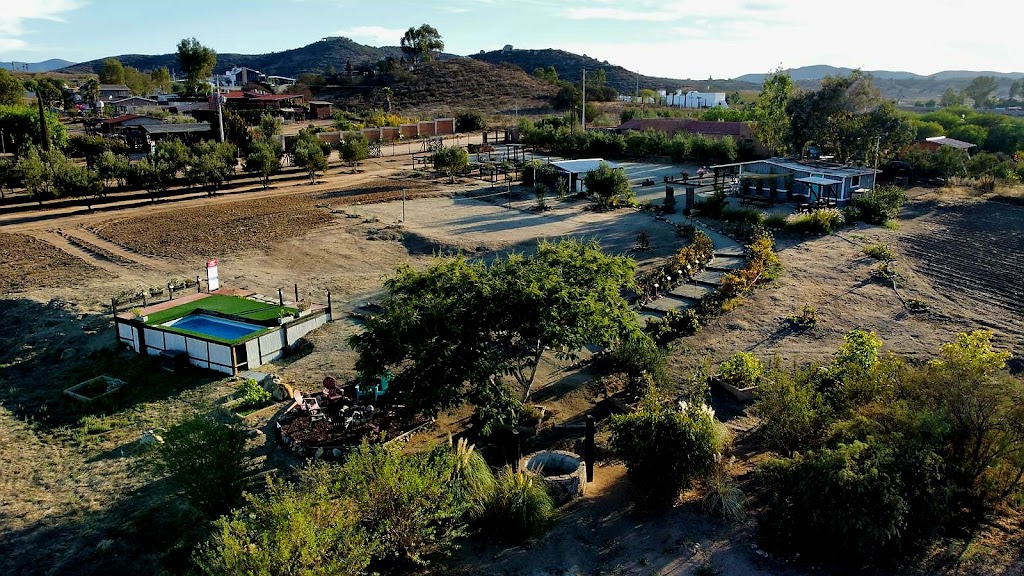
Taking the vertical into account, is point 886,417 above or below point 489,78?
below

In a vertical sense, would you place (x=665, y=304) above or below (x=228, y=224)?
below

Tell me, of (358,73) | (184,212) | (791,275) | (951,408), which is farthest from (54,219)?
(358,73)

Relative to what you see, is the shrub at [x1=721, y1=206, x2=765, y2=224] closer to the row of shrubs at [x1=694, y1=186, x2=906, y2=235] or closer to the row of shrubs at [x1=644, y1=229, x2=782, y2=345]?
the row of shrubs at [x1=694, y1=186, x2=906, y2=235]

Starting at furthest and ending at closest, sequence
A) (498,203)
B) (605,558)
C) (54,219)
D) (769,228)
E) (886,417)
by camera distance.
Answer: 1. (498,203)
2. (54,219)
3. (769,228)
4. (886,417)
5. (605,558)

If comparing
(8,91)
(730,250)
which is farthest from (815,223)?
(8,91)

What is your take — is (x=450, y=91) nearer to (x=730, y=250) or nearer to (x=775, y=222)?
(x=775, y=222)

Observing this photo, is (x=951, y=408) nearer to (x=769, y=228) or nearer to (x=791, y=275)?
(x=791, y=275)

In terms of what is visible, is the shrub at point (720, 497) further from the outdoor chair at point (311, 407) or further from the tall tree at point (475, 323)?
the outdoor chair at point (311, 407)
